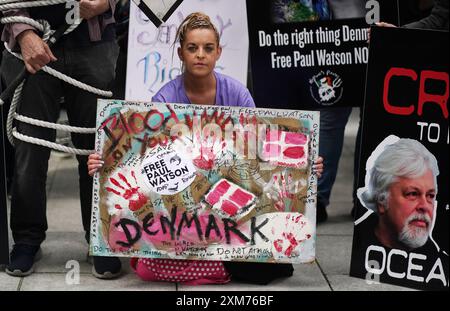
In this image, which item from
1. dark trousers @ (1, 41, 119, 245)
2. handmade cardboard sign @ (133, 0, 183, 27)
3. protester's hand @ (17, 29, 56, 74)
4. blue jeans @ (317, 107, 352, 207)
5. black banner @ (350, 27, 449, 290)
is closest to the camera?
black banner @ (350, 27, 449, 290)

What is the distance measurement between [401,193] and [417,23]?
3.15 ft

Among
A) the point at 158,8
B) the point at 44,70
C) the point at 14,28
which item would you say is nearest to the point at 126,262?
the point at 44,70

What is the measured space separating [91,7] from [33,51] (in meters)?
0.32

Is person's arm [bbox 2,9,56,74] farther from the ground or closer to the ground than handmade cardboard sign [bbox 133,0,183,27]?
closer to the ground

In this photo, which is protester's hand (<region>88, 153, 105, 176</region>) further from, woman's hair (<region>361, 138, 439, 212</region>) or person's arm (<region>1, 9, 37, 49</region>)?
woman's hair (<region>361, 138, 439, 212</region>)

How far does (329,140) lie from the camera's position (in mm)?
5574

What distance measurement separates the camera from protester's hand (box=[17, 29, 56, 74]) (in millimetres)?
4457

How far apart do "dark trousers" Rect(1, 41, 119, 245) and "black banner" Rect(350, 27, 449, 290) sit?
4.11ft

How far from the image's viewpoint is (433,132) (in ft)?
13.5

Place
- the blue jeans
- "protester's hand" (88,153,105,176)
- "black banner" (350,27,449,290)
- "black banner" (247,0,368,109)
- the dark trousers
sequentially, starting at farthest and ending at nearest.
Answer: the blue jeans → "black banner" (247,0,368,109) → the dark trousers → "protester's hand" (88,153,105,176) → "black banner" (350,27,449,290)

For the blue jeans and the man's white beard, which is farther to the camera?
the blue jeans

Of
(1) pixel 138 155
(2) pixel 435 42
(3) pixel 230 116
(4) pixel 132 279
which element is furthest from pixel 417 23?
(4) pixel 132 279

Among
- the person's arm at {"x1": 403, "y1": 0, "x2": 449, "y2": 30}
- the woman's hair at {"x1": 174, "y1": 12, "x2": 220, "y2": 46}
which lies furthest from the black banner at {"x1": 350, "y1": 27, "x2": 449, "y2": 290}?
the woman's hair at {"x1": 174, "y1": 12, "x2": 220, "y2": 46}

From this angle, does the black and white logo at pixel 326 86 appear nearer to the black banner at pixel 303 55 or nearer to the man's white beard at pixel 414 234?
the black banner at pixel 303 55
